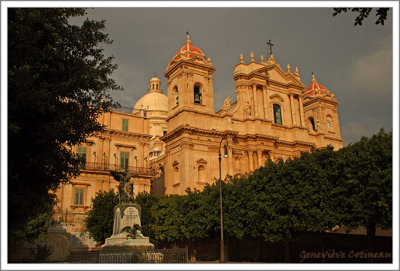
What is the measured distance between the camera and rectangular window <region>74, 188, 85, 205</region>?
123 feet

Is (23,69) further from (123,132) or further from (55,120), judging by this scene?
(123,132)

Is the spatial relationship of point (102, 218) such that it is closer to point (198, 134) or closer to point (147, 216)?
point (147, 216)

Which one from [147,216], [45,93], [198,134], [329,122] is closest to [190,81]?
[198,134]

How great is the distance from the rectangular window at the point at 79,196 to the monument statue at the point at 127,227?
66.4ft

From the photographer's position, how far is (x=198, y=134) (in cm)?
3800

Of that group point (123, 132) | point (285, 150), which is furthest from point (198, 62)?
point (285, 150)

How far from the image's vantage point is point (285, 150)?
141 ft

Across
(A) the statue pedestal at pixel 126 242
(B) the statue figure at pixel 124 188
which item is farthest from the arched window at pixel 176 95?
(A) the statue pedestal at pixel 126 242

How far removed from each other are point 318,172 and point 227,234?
8.76 meters

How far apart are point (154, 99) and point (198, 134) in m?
44.4

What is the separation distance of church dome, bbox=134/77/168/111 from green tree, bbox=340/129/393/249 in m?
59.6

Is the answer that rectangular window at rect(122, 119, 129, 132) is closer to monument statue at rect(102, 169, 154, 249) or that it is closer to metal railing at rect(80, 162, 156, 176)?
metal railing at rect(80, 162, 156, 176)

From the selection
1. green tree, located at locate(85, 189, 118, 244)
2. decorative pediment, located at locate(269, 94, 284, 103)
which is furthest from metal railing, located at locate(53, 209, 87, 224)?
decorative pediment, located at locate(269, 94, 284, 103)

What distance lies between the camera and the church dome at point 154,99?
3103 inches
